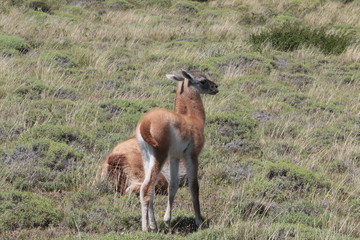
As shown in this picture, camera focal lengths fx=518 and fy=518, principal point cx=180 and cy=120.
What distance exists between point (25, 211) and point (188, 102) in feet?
6.38

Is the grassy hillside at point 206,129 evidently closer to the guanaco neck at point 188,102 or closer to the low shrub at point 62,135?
the low shrub at point 62,135

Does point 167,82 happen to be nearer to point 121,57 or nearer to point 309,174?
point 121,57

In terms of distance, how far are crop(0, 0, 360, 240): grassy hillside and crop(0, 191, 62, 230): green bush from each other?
13mm

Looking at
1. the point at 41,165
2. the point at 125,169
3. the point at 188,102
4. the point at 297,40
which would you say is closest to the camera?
the point at 188,102

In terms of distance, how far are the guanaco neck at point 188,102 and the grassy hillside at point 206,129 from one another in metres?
1.05

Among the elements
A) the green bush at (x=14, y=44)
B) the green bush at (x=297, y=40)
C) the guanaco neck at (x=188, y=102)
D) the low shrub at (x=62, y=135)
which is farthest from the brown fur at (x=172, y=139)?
the green bush at (x=297, y=40)

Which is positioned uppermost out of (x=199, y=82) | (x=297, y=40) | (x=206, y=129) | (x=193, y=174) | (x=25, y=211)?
(x=199, y=82)

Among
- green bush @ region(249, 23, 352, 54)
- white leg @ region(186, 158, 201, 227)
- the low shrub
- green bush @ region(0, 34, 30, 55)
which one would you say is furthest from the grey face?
green bush @ region(249, 23, 352, 54)

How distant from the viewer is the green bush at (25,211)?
4906mm

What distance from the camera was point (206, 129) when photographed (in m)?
8.23

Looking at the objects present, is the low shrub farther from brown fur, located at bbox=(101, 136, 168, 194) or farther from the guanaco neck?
the guanaco neck

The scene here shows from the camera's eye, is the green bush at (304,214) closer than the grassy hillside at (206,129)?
No

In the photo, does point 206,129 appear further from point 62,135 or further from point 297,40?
point 297,40

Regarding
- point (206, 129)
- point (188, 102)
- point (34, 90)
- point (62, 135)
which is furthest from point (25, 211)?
point (34, 90)
